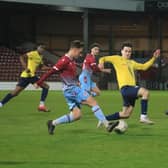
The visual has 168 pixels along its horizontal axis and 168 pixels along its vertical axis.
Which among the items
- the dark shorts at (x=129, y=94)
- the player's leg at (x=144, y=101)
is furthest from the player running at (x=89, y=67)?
the dark shorts at (x=129, y=94)

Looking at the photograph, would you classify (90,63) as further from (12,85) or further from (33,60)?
(12,85)

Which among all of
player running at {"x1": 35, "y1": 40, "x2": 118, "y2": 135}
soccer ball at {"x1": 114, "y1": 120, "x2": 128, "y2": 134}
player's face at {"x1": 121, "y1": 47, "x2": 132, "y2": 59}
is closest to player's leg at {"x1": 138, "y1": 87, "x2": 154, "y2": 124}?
player's face at {"x1": 121, "y1": 47, "x2": 132, "y2": 59}

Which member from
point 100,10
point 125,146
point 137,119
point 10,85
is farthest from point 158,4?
point 125,146

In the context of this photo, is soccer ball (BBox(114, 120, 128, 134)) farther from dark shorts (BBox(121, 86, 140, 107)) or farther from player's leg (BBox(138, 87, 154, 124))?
player's leg (BBox(138, 87, 154, 124))

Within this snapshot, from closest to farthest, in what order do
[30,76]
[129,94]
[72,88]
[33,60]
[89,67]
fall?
[72,88] < [129,94] < [30,76] < [89,67] < [33,60]

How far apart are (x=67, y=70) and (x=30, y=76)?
6691 millimetres

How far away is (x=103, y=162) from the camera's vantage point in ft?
28.3

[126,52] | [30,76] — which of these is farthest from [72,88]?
[30,76]

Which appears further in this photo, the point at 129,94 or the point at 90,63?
the point at 90,63

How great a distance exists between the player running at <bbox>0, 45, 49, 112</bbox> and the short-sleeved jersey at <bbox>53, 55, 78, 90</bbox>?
249 inches

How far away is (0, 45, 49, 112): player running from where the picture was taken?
1820 cm

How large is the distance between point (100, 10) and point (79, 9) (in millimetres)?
1644

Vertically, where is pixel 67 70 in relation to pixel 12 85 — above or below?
above

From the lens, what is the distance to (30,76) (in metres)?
18.5
